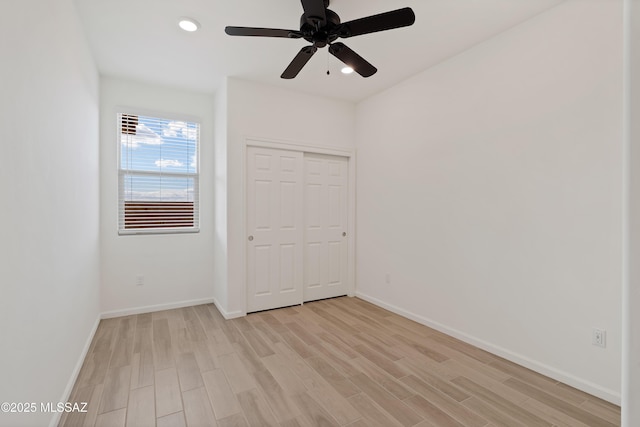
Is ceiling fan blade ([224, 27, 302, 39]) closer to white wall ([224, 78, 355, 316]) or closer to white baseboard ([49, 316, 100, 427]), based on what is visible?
white wall ([224, 78, 355, 316])

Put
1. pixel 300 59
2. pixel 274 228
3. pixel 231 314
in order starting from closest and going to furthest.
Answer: pixel 300 59
pixel 231 314
pixel 274 228

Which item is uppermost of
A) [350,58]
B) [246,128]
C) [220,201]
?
[350,58]

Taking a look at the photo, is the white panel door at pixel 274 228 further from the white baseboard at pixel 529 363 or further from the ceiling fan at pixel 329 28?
the ceiling fan at pixel 329 28

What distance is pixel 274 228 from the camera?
3.85 metres

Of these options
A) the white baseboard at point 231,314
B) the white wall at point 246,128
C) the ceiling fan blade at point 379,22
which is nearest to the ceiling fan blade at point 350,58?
the ceiling fan blade at point 379,22

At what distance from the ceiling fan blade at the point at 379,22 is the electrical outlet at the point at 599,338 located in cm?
243

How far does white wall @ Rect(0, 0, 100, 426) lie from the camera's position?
4.08ft

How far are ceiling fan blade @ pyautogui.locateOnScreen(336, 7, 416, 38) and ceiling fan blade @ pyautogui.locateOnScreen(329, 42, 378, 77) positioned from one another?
109mm

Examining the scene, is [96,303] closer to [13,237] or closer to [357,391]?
[13,237]

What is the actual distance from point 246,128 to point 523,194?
9.75 feet

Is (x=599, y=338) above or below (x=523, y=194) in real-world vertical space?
below

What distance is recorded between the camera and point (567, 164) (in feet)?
7.30

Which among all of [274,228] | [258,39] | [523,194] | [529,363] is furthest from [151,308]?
[523,194]

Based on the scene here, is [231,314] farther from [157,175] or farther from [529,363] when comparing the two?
[529,363]
